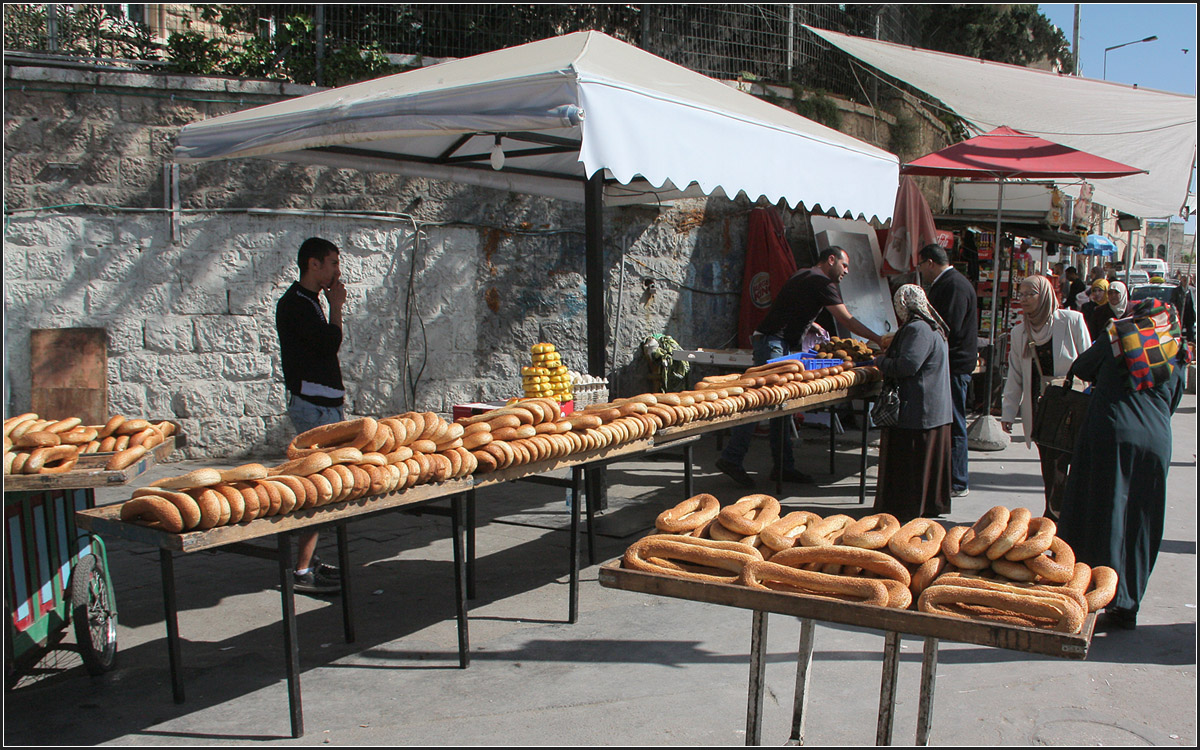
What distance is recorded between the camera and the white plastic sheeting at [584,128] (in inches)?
173

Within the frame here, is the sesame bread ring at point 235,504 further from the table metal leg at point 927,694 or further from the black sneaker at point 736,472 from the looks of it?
the black sneaker at point 736,472

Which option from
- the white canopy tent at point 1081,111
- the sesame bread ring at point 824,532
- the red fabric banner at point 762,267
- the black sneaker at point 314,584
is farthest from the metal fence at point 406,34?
the sesame bread ring at point 824,532

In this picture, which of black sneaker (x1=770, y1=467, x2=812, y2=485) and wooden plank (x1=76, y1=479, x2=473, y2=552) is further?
black sneaker (x1=770, y1=467, x2=812, y2=485)

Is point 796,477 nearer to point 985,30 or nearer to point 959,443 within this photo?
point 959,443

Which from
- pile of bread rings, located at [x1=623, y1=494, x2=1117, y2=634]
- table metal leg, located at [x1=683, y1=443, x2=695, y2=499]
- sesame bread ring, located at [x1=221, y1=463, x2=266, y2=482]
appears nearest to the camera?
pile of bread rings, located at [x1=623, y1=494, x2=1117, y2=634]

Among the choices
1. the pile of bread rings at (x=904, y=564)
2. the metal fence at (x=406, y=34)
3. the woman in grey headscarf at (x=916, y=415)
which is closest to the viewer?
the pile of bread rings at (x=904, y=564)

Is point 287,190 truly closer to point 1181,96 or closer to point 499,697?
point 499,697

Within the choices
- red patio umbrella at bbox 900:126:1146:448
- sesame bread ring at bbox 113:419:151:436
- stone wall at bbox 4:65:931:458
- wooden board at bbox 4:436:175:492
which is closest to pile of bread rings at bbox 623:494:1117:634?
wooden board at bbox 4:436:175:492

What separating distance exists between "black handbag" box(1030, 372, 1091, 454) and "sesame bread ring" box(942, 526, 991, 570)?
2978 mm

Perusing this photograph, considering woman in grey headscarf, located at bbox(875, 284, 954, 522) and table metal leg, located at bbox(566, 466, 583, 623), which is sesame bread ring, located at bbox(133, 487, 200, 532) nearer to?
table metal leg, located at bbox(566, 466, 583, 623)

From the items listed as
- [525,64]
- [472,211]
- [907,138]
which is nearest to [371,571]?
[525,64]

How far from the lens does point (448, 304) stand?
8.88 m

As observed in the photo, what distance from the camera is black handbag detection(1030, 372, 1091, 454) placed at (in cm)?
529

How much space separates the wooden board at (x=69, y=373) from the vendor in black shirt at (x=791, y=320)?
5.40m
